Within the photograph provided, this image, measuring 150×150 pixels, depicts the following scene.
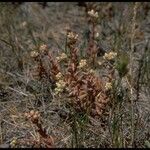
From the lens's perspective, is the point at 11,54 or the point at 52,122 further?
the point at 11,54

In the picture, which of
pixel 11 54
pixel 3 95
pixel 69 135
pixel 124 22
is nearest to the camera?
pixel 69 135

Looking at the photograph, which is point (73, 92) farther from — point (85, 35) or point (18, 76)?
point (85, 35)

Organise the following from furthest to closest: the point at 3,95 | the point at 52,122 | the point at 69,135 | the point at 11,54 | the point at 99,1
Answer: the point at 99,1, the point at 11,54, the point at 3,95, the point at 52,122, the point at 69,135

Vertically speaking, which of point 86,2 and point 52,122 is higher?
point 86,2

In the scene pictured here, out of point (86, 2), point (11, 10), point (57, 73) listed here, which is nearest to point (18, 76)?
point (57, 73)

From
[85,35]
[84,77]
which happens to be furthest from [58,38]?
[84,77]

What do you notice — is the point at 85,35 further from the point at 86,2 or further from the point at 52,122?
the point at 52,122
